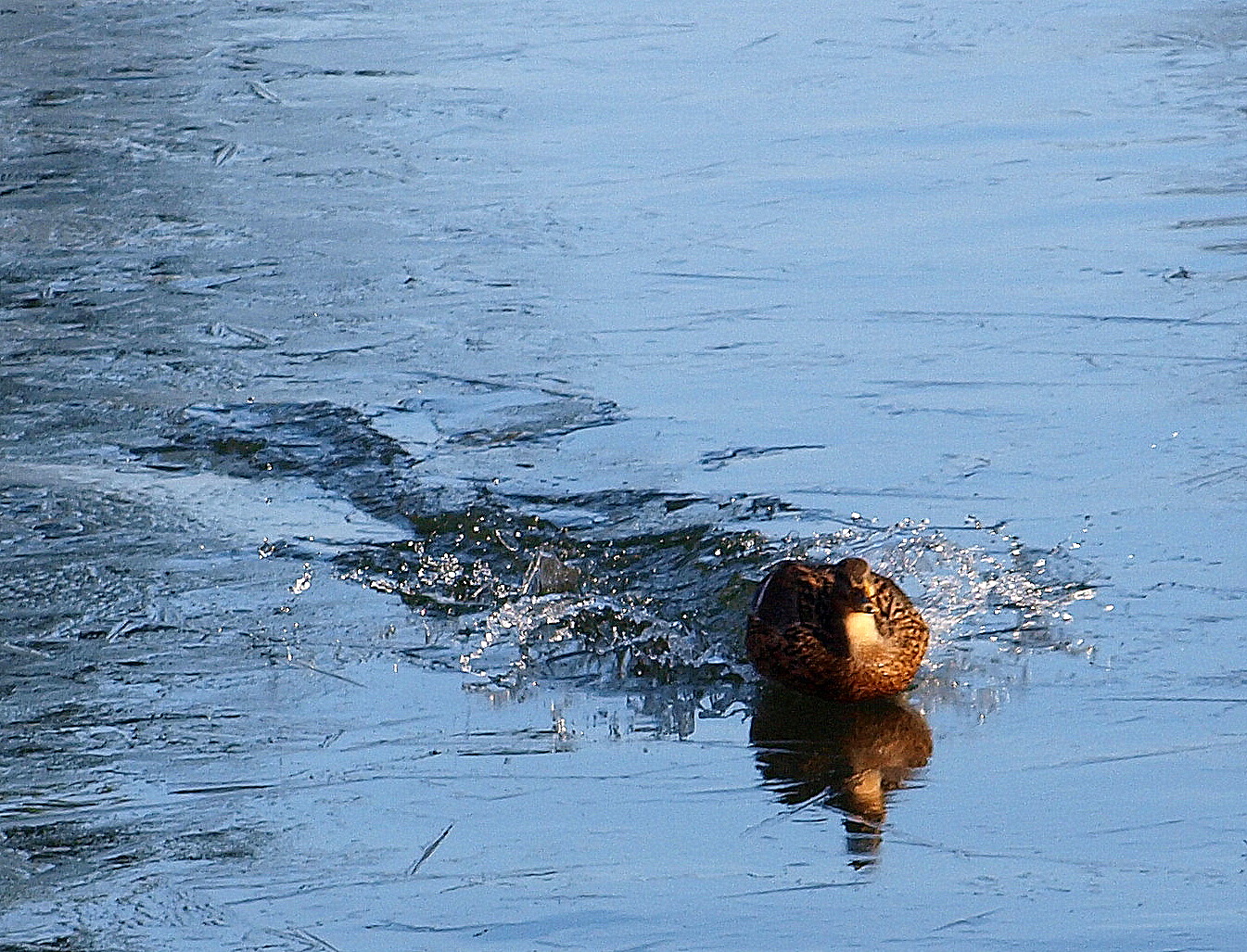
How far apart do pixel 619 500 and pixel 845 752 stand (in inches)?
70.0

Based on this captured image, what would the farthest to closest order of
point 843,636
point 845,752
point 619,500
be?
point 619,500, point 843,636, point 845,752

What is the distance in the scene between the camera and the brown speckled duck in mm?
5223

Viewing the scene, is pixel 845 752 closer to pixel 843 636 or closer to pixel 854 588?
pixel 843 636

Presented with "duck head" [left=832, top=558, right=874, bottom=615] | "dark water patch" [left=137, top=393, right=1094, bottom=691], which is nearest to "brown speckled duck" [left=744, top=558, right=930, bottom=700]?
"duck head" [left=832, top=558, right=874, bottom=615]

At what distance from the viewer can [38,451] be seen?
7.23 meters

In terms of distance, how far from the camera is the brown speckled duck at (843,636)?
5223mm

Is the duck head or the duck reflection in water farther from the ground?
the duck head

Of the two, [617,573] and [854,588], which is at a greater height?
[854,588]

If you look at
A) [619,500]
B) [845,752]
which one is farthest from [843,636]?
[619,500]

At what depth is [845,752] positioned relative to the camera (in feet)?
16.5

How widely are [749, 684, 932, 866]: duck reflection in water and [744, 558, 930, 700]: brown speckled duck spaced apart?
0.17 ft

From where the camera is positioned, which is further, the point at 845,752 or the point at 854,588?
the point at 854,588

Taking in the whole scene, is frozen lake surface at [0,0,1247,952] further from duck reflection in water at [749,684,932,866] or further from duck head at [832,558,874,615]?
duck head at [832,558,874,615]

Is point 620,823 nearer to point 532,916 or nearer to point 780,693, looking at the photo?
point 532,916
